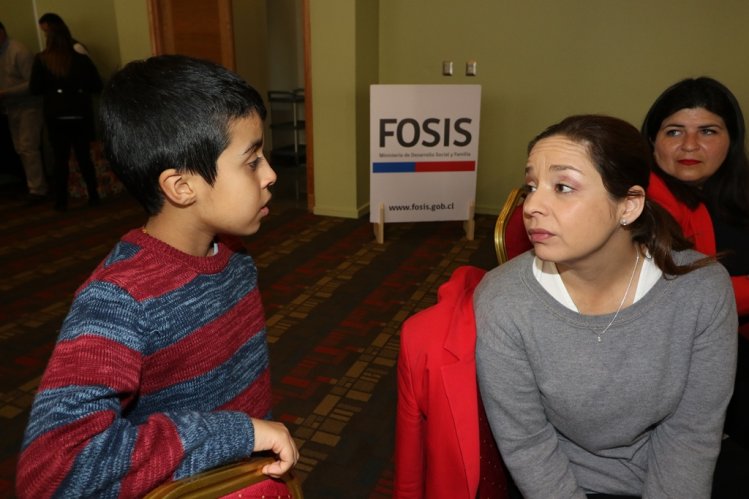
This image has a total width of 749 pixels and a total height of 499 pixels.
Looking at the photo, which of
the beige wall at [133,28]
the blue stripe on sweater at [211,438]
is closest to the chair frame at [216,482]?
the blue stripe on sweater at [211,438]

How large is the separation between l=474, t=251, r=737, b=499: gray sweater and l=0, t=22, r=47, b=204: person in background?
615 centimetres

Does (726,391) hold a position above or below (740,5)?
below

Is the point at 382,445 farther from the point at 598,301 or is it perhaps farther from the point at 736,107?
the point at 736,107

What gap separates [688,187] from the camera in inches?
72.8

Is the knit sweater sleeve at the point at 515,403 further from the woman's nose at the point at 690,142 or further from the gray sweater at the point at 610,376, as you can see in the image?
the woman's nose at the point at 690,142

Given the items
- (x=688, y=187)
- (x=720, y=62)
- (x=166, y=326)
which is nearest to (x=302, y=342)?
(x=688, y=187)

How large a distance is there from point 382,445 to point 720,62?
4108 mm

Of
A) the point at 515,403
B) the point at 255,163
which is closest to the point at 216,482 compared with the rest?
the point at 255,163

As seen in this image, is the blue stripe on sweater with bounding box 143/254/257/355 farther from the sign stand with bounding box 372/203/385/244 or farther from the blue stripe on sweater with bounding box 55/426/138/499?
the sign stand with bounding box 372/203/385/244

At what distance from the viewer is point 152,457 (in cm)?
73

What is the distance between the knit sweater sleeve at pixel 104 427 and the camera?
686 mm

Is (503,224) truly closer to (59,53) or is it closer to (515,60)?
(515,60)

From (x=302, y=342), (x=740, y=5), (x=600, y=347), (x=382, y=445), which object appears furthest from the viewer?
(x=740, y=5)

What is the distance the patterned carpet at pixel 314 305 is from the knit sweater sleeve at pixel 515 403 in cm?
96
